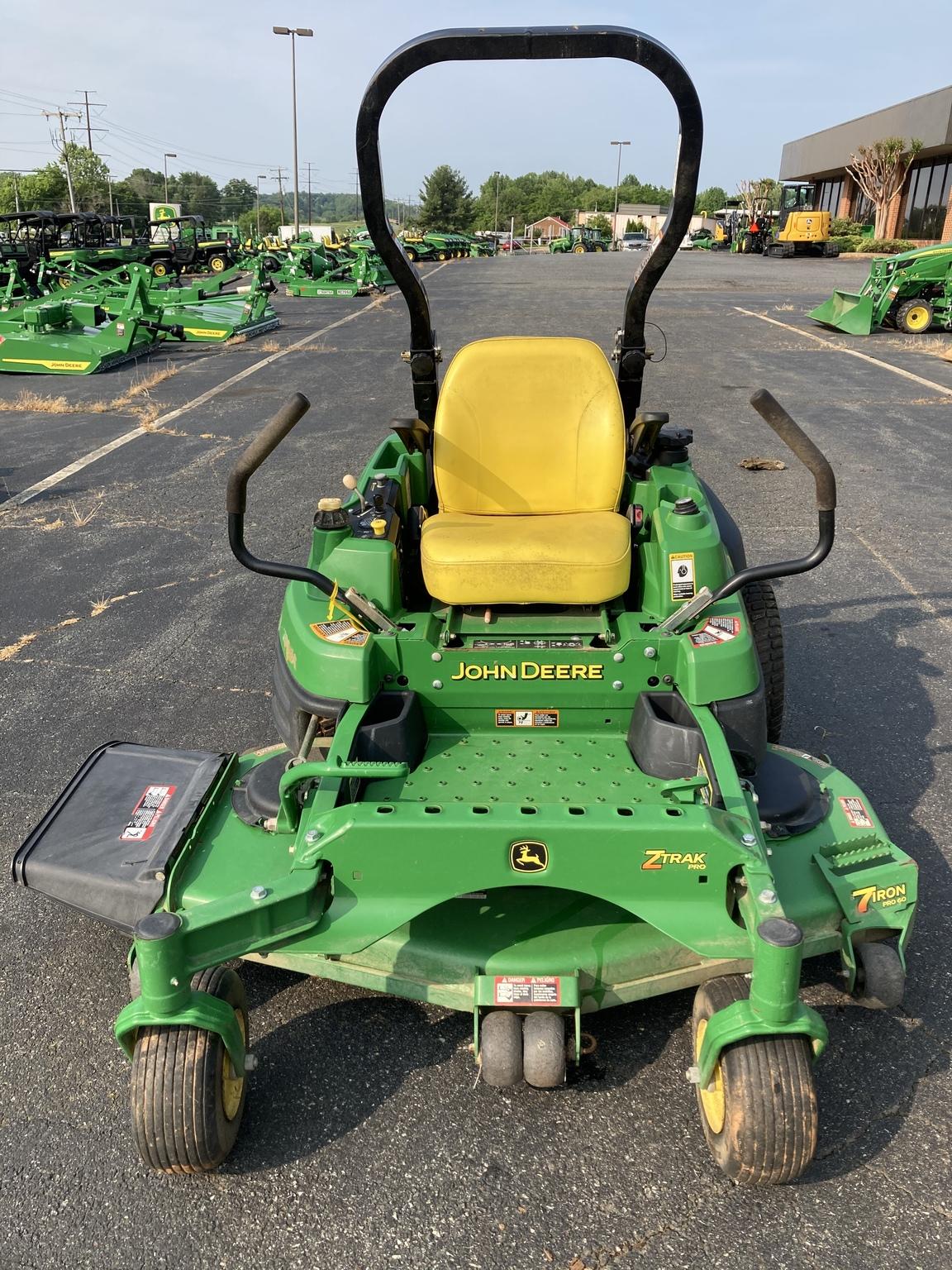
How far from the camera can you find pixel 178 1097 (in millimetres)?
2066

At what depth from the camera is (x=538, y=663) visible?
10.0ft

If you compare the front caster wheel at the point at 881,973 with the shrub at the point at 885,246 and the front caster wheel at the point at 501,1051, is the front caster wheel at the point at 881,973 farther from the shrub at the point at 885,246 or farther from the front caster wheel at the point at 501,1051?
the shrub at the point at 885,246

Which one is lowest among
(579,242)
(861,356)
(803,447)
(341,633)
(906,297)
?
(341,633)

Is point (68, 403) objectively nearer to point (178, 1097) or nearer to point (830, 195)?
point (178, 1097)

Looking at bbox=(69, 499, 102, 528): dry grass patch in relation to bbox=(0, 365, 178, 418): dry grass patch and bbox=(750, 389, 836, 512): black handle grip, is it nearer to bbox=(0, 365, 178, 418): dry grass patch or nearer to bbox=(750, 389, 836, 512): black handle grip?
bbox=(0, 365, 178, 418): dry grass patch

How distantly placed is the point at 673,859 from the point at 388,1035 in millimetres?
984

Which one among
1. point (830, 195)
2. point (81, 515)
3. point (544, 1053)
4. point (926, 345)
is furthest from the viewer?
point (830, 195)

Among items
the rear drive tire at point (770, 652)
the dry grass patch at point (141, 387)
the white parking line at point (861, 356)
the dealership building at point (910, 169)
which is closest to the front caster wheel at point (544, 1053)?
the rear drive tire at point (770, 652)

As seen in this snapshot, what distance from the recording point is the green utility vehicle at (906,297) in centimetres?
1492

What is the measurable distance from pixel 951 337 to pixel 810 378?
4912 mm

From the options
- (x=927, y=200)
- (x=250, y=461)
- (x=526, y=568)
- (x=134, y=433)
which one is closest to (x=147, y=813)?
(x=250, y=461)

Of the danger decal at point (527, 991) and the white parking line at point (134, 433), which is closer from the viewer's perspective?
the danger decal at point (527, 991)

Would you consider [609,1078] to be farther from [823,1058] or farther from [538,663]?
[538,663]

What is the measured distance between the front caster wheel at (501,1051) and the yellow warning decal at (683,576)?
4.73 ft
